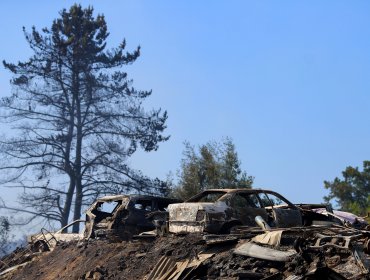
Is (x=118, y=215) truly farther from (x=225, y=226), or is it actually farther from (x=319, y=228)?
(x=319, y=228)

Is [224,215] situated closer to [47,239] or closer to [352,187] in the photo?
[47,239]

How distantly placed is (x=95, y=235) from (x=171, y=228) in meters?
3.70

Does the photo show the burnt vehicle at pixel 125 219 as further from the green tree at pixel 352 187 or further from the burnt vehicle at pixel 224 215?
the green tree at pixel 352 187

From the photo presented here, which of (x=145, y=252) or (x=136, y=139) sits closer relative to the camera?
(x=145, y=252)

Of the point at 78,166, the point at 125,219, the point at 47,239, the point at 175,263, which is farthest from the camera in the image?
the point at 78,166

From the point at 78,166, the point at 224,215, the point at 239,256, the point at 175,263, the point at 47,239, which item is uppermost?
the point at 78,166

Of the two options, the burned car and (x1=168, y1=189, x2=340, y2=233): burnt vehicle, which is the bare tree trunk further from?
(x1=168, y1=189, x2=340, y2=233): burnt vehicle

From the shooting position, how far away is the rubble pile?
9.30 meters

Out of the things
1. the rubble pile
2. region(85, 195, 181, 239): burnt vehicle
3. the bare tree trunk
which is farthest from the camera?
the bare tree trunk

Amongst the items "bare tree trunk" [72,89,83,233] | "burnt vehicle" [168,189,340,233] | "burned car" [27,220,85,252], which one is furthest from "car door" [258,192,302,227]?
"bare tree trunk" [72,89,83,233]

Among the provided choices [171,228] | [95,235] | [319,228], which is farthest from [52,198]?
[319,228]

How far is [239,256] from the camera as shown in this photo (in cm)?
1071

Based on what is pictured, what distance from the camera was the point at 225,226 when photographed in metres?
13.5

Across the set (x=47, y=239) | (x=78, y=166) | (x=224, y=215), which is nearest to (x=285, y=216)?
(x=224, y=215)
